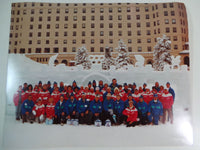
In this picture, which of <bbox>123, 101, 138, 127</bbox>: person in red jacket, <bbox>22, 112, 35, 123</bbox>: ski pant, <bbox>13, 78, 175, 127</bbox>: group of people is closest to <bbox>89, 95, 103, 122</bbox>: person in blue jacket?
<bbox>13, 78, 175, 127</bbox>: group of people

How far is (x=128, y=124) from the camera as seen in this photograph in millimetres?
2160

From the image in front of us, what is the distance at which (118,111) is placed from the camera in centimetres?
218

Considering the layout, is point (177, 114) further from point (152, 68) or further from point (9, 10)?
point (9, 10)

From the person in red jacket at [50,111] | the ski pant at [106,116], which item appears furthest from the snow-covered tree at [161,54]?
the person in red jacket at [50,111]

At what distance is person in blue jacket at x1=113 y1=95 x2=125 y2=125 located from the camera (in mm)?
2158

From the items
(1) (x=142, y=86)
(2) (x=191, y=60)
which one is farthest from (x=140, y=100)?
(2) (x=191, y=60)

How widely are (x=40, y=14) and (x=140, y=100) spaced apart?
160cm

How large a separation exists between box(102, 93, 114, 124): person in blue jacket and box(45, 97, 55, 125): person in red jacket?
59 centimetres

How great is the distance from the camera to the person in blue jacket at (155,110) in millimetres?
2178

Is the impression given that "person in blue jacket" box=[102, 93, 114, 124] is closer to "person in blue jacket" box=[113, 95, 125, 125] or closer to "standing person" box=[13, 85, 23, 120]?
"person in blue jacket" box=[113, 95, 125, 125]

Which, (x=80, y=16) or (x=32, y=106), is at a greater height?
(x=80, y=16)

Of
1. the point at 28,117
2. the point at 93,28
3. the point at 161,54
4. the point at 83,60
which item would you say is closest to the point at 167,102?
the point at 161,54

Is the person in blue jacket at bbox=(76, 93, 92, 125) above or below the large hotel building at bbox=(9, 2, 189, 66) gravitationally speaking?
below
